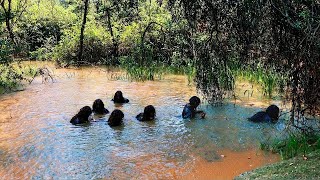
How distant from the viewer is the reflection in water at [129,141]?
20.5 feet

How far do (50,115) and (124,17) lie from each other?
11653 mm

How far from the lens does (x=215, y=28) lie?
5.77 meters

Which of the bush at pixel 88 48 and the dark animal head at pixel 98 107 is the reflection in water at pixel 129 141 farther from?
the bush at pixel 88 48

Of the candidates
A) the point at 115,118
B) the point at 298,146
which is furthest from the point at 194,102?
the point at 298,146

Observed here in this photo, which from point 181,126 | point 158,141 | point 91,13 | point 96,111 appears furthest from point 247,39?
point 91,13

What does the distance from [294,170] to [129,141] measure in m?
3.55

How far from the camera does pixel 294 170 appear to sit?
15.9 ft

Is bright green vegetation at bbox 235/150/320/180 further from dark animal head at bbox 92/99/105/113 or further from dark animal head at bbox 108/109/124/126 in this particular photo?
dark animal head at bbox 92/99/105/113

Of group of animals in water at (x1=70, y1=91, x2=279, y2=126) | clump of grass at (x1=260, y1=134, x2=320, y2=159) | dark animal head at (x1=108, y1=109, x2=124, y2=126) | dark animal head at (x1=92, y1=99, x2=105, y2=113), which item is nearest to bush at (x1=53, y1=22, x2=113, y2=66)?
dark animal head at (x1=92, y1=99, x2=105, y2=113)

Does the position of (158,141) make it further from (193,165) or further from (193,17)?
(193,17)

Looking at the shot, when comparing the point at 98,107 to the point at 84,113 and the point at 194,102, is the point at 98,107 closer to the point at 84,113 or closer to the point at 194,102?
the point at 84,113

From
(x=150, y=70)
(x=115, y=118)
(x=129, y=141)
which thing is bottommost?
(x=129, y=141)

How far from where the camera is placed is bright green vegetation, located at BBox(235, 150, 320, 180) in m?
4.64

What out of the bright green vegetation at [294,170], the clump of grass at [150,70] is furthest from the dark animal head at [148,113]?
the clump of grass at [150,70]
